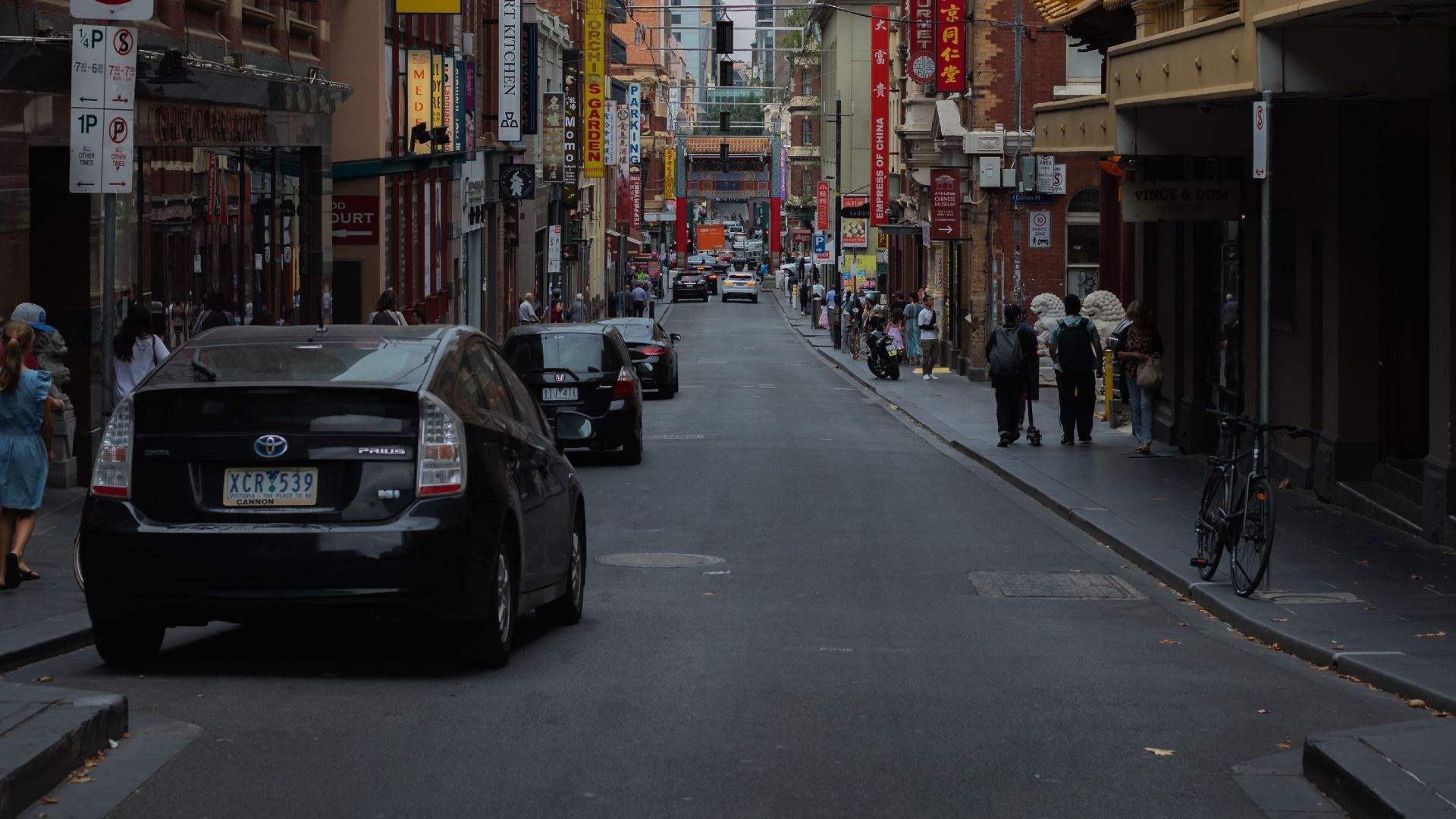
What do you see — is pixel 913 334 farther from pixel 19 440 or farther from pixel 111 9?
pixel 111 9

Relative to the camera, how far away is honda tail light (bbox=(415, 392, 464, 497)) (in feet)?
27.8

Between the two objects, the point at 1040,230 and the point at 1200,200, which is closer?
the point at 1200,200

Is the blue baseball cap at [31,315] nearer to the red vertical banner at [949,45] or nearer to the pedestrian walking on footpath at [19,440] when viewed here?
the pedestrian walking on footpath at [19,440]

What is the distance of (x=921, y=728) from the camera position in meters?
7.83

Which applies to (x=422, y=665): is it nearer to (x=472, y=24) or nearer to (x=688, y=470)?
(x=688, y=470)

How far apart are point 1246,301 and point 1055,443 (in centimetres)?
498

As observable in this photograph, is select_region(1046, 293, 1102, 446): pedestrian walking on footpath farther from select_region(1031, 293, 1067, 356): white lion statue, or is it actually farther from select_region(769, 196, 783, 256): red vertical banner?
select_region(769, 196, 783, 256): red vertical banner

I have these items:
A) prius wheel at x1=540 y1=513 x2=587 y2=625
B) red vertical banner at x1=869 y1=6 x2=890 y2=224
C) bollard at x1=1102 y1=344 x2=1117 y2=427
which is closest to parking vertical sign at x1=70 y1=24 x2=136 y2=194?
prius wheel at x1=540 y1=513 x2=587 y2=625

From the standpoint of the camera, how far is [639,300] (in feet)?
258

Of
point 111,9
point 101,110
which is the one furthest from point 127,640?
point 111,9

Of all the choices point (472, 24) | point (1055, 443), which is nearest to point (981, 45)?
point (472, 24)

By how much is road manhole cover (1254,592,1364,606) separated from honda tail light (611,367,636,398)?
11.0 metres

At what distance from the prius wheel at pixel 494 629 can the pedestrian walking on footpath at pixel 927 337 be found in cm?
3711

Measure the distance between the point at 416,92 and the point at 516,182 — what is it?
1214 centimetres
